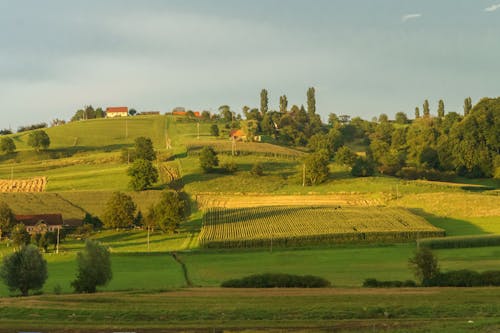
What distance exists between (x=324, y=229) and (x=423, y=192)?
3681 centimetres

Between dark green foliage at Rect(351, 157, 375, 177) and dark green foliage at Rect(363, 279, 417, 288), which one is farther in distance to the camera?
dark green foliage at Rect(351, 157, 375, 177)

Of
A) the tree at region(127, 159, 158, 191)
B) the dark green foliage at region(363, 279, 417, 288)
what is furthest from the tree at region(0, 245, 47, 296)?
the tree at region(127, 159, 158, 191)

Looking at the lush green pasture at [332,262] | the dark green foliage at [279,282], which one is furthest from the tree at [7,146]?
the dark green foliage at [279,282]

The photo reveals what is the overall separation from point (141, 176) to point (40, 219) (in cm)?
2345

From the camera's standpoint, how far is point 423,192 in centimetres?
10600

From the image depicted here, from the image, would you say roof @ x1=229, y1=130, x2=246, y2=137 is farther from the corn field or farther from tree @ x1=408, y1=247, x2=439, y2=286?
tree @ x1=408, y1=247, x2=439, y2=286

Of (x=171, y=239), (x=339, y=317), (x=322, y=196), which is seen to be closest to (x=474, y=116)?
(x=322, y=196)

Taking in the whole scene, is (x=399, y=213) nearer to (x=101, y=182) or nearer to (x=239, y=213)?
(x=239, y=213)

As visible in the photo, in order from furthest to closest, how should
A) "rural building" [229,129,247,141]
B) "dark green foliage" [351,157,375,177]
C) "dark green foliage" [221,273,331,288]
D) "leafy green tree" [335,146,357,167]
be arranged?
"rural building" [229,129,247,141], "leafy green tree" [335,146,357,167], "dark green foliage" [351,157,375,177], "dark green foliage" [221,273,331,288]

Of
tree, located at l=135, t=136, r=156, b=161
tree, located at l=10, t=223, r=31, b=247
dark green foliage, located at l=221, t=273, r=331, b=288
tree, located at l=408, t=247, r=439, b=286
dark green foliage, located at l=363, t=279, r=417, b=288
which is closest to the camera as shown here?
dark green foliage, located at l=363, t=279, r=417, b=288

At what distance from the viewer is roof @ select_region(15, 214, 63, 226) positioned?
3394 inches

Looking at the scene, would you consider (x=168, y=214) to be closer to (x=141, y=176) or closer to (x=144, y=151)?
(x=141, y=176)

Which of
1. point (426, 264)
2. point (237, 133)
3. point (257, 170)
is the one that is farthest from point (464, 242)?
point (237, 133)

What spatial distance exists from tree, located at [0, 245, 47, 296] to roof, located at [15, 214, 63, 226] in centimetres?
4067
